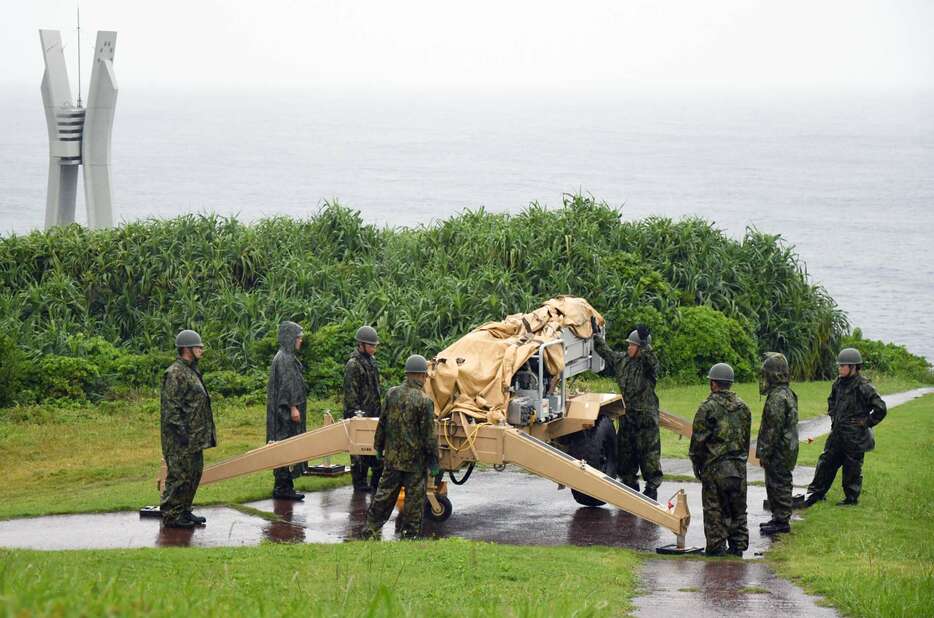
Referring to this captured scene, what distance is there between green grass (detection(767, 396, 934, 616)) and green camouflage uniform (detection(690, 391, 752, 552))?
1.49ft

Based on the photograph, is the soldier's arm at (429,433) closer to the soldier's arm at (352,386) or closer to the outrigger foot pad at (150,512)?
the soldier's arm at (352,386)

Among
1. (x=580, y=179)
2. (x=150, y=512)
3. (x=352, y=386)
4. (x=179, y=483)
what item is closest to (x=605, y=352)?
(x=352, y=386)

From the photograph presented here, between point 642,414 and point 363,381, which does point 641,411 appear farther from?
point 363,381

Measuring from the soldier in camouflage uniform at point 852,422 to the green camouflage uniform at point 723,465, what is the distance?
2.25 meters

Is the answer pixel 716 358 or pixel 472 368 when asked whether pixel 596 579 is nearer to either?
pixel 472 368

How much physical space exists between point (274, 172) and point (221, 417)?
341ft

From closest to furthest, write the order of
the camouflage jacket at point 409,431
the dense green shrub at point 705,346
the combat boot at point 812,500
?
1. the camouflage jacket at point 409,431
2. the combat boot at point 812,500
3. the dense green shrub at point 705,346

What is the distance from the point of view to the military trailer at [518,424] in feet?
42.0

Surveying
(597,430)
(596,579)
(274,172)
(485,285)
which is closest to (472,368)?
(597,430)

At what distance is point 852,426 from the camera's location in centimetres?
1473

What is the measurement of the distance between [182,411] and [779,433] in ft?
18.9

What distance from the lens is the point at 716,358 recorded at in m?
24.2

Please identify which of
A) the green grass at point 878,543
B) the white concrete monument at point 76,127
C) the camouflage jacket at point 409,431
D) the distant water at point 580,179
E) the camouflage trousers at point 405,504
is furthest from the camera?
the distant water at point 580,179

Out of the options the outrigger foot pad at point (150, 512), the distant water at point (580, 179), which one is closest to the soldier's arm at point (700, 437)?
the outrigger foot pad at point (150, 512)
